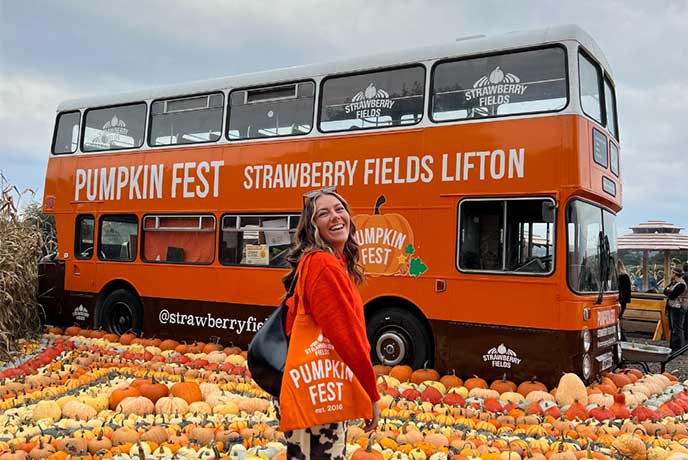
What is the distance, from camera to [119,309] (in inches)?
427

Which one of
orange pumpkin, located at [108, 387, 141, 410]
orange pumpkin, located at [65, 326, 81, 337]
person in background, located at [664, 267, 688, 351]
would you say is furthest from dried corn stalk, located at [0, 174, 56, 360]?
person in background, located at [664, 267, 688, 351]

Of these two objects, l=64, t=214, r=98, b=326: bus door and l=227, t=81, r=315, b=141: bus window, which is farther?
l=64, t=214, r=98, b=326: bus door

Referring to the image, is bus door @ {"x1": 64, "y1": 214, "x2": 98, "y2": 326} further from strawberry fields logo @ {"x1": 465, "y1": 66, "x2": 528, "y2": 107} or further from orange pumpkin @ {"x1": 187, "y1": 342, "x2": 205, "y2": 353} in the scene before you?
strawberry fields logo @ {"x1": 465, "y1": 66, "x2": 528, "y2": 107}

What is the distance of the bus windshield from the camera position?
23.2ft

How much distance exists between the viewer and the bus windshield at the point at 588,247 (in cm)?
707

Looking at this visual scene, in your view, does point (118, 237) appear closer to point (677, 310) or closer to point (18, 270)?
point (18, 270)

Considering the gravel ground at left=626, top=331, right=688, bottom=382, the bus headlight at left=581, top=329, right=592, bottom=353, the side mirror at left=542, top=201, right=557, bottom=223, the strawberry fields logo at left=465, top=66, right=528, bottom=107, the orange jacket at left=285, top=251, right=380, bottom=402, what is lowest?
the gravel ground at left=626, top=331, right=688, bottom=382

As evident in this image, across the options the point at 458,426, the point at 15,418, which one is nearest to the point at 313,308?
the point at 458,426

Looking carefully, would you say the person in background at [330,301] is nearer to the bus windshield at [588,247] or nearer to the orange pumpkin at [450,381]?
the orange pumpkin at [450,381]

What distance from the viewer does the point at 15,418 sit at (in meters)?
5.12

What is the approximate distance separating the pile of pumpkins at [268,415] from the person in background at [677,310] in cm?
486

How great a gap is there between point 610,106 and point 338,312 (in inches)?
274

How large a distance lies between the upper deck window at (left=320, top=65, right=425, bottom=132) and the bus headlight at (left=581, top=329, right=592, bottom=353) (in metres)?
3.21

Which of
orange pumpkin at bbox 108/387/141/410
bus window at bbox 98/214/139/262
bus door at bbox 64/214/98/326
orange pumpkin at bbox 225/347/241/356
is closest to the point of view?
orange pumpkin at bbox 108/387/141/410
